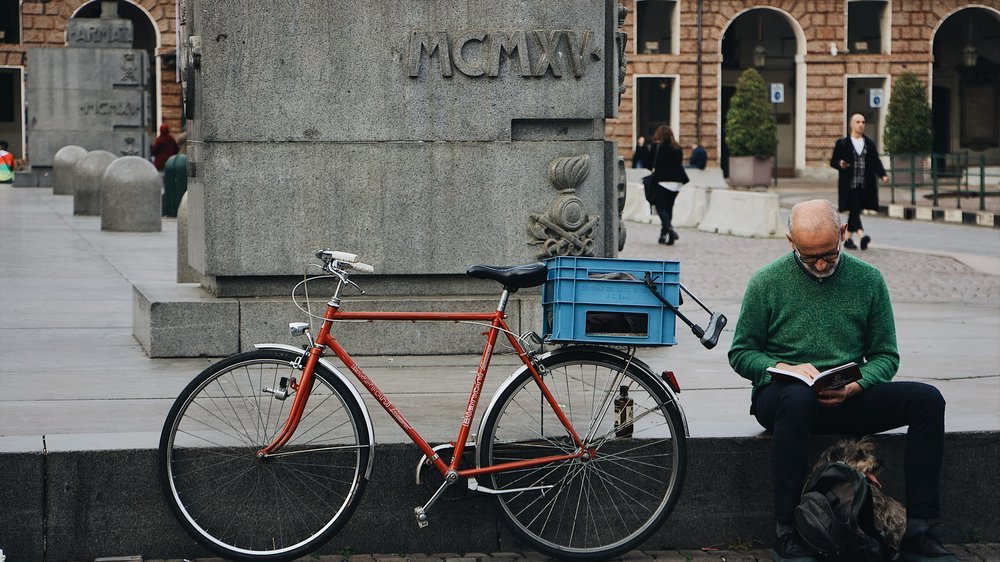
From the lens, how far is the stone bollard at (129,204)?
738 inches

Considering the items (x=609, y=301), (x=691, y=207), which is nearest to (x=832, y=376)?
(x=609, y=301)

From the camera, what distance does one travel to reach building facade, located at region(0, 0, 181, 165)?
143 ft

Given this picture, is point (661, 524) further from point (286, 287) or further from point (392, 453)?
point (286, 287)

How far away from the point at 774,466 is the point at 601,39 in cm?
380

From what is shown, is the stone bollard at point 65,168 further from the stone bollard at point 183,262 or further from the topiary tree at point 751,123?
the topiary tree at point 751,123

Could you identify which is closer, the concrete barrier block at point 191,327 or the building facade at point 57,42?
the concrete barrier block at point 191,327

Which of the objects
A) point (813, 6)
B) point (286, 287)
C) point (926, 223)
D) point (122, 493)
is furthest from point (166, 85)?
point (122, 493)

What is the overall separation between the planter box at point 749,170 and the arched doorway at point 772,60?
21.5 feet

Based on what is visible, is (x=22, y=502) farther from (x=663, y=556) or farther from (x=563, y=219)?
(x=563, y=219)

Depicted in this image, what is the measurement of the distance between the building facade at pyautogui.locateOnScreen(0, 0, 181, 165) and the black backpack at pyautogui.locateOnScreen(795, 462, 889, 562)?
38.0 m

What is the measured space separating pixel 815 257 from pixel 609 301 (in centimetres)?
78

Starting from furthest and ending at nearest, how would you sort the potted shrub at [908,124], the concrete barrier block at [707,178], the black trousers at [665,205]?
the potted shrub at [908,124] < the concrete barrier block at [707,178] < the black trousers at [665,205]

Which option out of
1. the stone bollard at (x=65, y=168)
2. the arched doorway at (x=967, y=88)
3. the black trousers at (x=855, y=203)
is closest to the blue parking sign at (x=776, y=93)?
the arched doorway at (x=967, y=88)

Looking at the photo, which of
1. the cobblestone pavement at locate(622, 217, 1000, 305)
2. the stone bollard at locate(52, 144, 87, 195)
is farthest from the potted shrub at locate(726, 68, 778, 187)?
the stone bollard at locate(52, 144, 87, 195)
